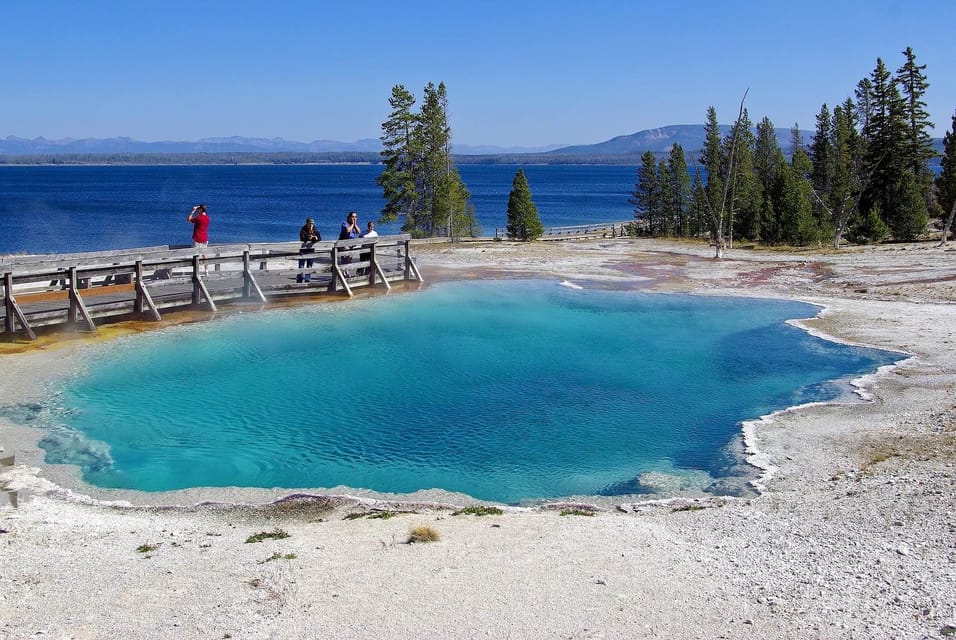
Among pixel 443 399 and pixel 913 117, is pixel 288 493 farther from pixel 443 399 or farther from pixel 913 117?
pixel 913 117

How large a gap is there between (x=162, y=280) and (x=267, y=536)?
15.3m

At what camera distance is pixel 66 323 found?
1980 centimetres

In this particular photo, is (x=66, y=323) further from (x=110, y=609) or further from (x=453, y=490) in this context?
(x=110, y=609)

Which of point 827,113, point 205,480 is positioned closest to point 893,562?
point 205,480

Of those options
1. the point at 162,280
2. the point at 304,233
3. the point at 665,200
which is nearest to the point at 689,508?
the point at 162,280

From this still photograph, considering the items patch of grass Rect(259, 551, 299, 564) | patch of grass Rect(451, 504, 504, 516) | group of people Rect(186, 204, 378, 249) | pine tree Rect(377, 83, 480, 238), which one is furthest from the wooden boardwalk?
pine tree Rect(377, 83, 480, 238)

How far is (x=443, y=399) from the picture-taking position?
15.5 meters

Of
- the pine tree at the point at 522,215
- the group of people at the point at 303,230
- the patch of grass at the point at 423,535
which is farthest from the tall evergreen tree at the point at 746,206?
the patch of grass at the point at 423,535

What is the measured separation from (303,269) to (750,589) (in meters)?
20.5

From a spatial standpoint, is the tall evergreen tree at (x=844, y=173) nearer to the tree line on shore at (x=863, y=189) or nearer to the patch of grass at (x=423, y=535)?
the tree line on shore at (x=863, y=189)

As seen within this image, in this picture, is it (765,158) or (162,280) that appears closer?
(162,280)

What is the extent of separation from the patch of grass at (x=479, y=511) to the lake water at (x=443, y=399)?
0.78 metres

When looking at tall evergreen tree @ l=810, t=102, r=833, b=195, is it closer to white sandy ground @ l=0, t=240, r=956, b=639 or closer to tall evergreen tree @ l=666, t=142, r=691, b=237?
tall evergreen tree @ l=666, t=142, r=691, b=237

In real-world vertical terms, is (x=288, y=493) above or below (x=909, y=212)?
below
